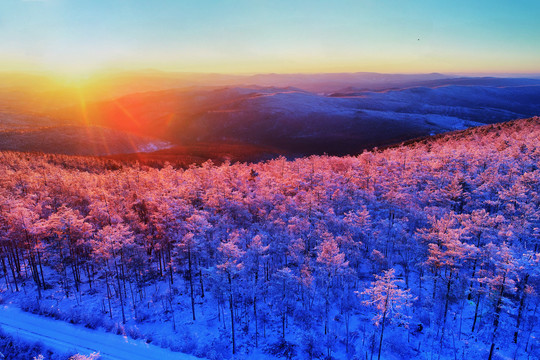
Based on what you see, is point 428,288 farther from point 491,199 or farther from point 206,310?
point 206,310

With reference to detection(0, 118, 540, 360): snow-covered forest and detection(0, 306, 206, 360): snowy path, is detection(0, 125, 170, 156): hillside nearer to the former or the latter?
detection(0, 118, 540, 360): snow-covered forest

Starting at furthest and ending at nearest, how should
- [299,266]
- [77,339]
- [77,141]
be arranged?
1. [77,141]
2. [299,266]
3. [77,339]

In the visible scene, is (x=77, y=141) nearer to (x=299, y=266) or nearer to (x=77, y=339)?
(x=77, y=339)

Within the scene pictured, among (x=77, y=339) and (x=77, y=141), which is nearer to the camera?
(x=77, y=339)

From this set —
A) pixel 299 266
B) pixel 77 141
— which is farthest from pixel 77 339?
pixel 77 141

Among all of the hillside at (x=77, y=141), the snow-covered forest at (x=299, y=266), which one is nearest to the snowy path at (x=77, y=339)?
the snow-covered forest at (x=299, y=266)
